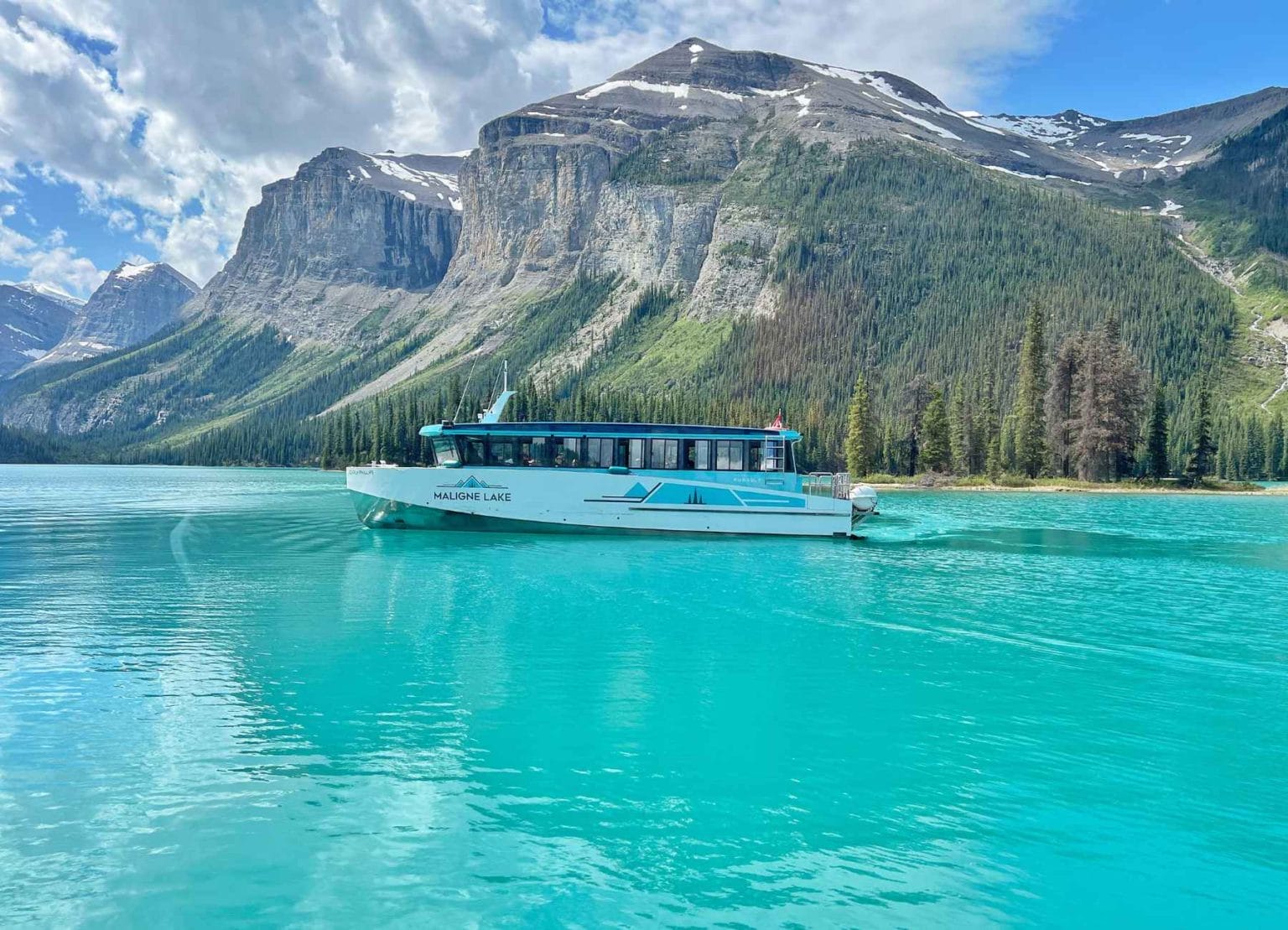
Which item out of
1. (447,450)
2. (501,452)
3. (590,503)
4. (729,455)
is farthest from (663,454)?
(447,450)

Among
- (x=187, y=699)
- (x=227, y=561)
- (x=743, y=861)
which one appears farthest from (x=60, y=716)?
(x=227, y=561)

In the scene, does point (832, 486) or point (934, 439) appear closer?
point (832, 486)

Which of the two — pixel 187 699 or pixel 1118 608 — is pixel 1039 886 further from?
pixel 1118 608

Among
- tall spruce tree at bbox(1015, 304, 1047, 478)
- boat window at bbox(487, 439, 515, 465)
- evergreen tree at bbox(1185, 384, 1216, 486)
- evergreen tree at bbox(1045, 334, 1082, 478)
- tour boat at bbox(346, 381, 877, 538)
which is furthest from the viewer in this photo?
evergreen tree at bbox(1045, 334, 1082, 478)

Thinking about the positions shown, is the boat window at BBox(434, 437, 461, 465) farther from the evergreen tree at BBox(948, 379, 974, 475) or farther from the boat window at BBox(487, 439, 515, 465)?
the evergreen tree at BBox(948, 379, 974, 475)

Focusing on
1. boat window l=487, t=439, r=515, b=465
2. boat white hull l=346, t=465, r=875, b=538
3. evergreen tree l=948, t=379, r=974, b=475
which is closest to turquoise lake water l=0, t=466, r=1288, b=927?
boat white hull l=346, t=465, r=875, b=538

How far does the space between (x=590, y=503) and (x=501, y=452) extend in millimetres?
6342

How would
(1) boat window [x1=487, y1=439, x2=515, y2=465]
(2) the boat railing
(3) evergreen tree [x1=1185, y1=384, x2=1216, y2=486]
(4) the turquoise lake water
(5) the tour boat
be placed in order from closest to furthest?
(4) the turquoise lake water
(1) boat window [x1=487, y1=439, x2=515, y2=465]
(5) the tour boat
(2) the boat railing
(3) evergreen tree [x1=1185, y1=384, x2=1216, y2=486]

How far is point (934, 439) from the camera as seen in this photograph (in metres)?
127

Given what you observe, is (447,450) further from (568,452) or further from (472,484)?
(568,452)

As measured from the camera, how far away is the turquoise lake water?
10.9 meters

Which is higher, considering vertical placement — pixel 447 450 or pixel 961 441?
pixel 961 441

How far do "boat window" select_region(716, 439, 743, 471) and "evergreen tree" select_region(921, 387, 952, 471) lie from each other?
3202 inches

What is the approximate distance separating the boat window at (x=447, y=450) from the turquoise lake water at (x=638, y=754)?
1812 centimetres
